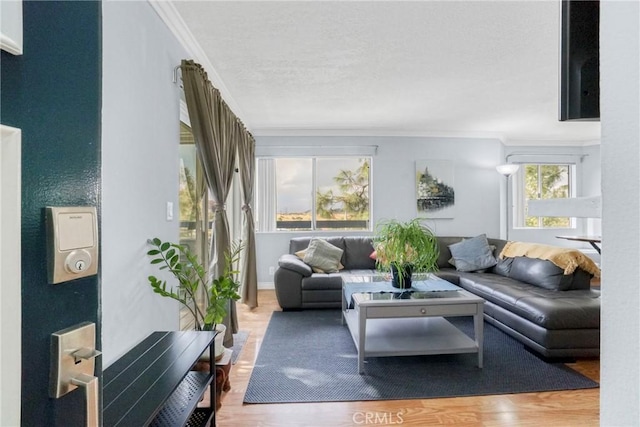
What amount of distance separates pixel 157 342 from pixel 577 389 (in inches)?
103

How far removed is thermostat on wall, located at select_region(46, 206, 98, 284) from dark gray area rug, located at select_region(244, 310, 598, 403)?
1907 mm

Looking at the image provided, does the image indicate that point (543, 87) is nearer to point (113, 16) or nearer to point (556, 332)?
point (556, 332)

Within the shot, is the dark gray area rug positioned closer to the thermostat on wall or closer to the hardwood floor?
the hardwood floor

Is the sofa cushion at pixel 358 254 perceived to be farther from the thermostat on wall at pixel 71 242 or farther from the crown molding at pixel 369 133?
the thermostat on wall at pixel 71 242

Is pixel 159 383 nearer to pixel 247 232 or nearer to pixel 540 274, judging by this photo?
pixel 247 232

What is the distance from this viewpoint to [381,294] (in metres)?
2.66

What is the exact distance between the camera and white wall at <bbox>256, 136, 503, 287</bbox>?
5.05 m

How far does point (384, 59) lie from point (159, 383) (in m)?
2.70

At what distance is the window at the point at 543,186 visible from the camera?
5605 millimetres

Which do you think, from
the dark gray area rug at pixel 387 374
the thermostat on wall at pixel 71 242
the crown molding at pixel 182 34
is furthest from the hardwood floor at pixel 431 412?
the crown molding at pixel 182 34

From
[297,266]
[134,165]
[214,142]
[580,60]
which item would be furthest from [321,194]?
[580,60]

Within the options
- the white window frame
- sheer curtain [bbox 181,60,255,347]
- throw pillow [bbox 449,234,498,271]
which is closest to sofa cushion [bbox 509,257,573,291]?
throw pillow [bbox 449,234,498,271]

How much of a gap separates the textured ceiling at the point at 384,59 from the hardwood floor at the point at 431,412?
214 centimetres

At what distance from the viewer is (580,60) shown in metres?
0.60
